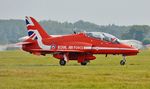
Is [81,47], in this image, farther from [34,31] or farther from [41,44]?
[34,31]

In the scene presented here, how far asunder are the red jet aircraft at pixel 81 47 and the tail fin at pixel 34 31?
638 mm

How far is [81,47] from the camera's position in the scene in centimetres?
4559

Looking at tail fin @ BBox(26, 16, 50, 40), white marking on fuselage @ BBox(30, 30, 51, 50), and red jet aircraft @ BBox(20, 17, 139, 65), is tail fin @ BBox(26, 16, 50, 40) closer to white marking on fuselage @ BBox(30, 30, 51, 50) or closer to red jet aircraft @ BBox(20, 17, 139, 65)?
white marking on fuselage @ BBox(30, 30, 51, 50)

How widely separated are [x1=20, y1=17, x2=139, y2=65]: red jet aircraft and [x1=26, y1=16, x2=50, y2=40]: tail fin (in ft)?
2.09

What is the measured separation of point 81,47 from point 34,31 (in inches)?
161

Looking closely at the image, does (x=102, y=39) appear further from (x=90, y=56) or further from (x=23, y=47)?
(x=23, y=47)

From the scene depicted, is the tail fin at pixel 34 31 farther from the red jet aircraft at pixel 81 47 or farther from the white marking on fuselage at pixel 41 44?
the red jet aircraft at pixel 81 47

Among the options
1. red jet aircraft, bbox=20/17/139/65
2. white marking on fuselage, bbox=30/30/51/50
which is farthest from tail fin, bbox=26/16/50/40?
red jet aircraft, bbox=20/17/139/65

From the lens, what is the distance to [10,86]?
25.4 m

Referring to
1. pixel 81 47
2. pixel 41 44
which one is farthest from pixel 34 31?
pixel 81 47

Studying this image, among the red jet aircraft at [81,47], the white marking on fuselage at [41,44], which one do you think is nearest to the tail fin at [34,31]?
the white marking on fuselage at [41,44]

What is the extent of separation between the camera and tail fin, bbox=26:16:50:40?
156 feet

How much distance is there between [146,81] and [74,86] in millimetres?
3846

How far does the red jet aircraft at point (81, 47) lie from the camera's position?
149ft
